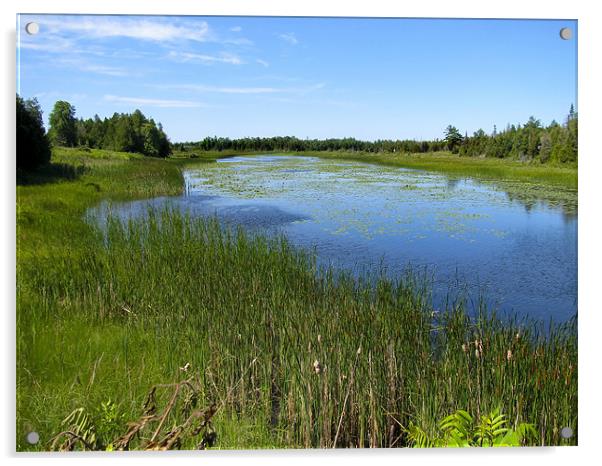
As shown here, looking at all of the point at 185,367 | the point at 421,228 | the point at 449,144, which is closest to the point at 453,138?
the point at 449,144

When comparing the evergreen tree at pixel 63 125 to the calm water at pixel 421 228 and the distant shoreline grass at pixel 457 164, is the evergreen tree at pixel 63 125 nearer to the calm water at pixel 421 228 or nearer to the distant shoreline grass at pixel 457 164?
Answer: the calm water at pixel 421 228

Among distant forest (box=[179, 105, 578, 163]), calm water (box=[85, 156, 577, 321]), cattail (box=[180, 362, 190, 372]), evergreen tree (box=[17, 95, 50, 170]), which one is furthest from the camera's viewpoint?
distant forest (box=[179, 105, 578, 163])

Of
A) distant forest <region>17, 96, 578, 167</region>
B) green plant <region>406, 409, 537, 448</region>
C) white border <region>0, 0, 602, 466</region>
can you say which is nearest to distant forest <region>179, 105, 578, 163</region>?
distant forest <region>17, 96, 578, 167</region>

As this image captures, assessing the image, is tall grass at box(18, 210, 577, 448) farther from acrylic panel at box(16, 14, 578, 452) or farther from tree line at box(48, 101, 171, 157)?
tree line at box(48, 101, 171, 157)

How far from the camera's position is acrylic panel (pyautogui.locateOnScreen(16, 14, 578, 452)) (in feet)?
8.38

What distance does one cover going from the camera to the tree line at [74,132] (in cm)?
263

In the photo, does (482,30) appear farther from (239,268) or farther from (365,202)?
(239,268)

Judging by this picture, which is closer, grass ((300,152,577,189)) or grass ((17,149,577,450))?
grass ((17,149,577,450))

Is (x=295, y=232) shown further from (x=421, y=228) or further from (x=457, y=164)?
(x=457, y=164)

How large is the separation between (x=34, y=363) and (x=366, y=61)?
2242mm

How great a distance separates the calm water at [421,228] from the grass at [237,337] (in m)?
0.11

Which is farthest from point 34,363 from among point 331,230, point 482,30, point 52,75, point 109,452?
point 482,30

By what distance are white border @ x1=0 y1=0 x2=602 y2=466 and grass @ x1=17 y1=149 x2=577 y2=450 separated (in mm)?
76
